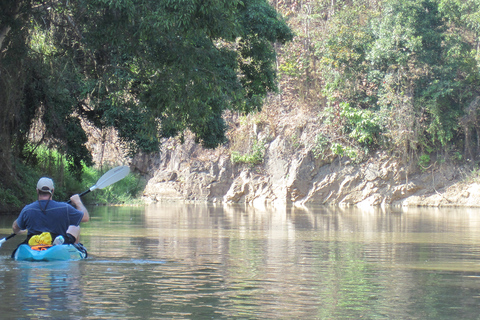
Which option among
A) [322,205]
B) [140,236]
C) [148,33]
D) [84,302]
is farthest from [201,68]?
[322,205]

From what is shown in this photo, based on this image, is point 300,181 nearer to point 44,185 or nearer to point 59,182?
point 59,182

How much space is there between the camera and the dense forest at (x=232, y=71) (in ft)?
43.0

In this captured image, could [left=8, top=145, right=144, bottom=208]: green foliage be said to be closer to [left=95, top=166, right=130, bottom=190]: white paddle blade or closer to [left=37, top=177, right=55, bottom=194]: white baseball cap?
[left=95, top=166, right=130, bottom=190]: white paddle blade

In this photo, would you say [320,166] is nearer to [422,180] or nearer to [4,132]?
[422,180]

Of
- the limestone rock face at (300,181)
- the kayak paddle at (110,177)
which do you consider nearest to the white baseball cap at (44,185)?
the kayak paddle at (110,177)

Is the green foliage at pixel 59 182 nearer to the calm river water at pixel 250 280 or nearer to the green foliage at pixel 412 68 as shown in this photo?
the calm river water at pixel 250 280

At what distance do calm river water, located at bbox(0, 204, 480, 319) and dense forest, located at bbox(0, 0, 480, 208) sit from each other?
3.94m

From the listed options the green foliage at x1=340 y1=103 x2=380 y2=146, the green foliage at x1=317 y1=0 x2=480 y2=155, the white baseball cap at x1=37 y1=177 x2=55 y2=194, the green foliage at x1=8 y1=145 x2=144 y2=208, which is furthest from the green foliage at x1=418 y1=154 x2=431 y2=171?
the white baseball cap at x1=37 y1=177 x2=55 y2=194

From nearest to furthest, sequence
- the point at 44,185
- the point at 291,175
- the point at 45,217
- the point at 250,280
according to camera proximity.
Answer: the point at 250,280
the point at 44,185
the point at 45,217
the point at 291,175


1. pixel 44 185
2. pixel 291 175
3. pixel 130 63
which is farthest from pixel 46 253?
pixel 291 175

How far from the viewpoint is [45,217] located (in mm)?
9156

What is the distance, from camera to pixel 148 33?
40.4 feet

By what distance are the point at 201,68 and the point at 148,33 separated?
1.56 meters

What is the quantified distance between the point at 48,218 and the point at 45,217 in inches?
1.7
